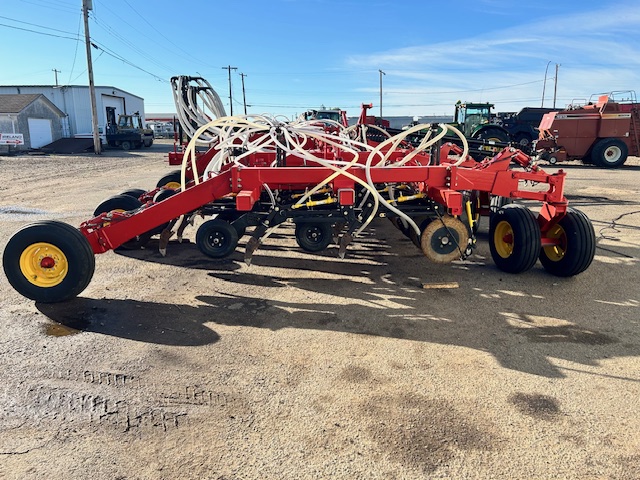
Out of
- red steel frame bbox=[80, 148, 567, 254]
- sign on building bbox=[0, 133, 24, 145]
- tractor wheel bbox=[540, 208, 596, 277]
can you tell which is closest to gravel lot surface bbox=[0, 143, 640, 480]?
tractor wheel bbox=[540, 208, 596, 277]

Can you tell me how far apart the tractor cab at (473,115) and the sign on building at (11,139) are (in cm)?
2587

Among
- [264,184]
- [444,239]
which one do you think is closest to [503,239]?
[444,239]

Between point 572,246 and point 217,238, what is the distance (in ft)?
12.0

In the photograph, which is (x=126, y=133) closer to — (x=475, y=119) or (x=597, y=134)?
(x=475, y=119)

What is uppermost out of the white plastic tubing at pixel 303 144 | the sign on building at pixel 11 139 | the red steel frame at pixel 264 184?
the sign on building at pixel 11 139

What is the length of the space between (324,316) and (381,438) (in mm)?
1636

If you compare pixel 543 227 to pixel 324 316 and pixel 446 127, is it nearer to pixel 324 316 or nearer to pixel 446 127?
pixel 446 127

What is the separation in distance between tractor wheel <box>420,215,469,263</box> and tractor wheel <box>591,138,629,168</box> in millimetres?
14789

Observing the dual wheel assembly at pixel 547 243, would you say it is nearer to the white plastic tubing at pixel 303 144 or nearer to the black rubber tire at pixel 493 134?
the white plastic tubing at pixel 303 144

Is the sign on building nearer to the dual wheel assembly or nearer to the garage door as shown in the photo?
the garage door

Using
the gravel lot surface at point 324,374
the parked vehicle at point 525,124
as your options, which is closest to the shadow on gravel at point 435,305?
the gravel lot surface at point 324,374

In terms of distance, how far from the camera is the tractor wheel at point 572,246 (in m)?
4.70

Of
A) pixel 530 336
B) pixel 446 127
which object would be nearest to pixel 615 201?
pixel 446 127

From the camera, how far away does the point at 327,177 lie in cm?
454
